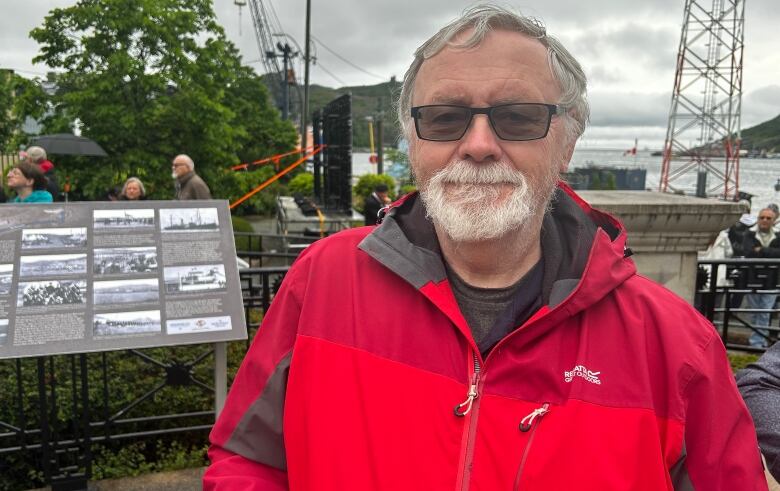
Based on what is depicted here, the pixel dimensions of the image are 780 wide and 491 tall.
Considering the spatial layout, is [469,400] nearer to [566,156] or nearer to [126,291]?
[566,156]

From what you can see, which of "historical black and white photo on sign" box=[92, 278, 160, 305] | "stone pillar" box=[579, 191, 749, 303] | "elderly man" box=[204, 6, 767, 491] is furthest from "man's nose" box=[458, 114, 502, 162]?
"stone pillar" box=[579, 191, 749, 303]

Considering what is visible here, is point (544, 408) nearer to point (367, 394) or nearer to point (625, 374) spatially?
point (625, 374)

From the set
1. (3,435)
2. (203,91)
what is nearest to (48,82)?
(203,91)

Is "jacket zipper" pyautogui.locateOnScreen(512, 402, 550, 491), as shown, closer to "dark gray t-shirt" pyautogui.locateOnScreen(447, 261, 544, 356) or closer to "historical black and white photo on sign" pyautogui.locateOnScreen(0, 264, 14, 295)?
"dark gray t-shirt" pyautogui.locateOnScreen(447, 261, 544, 356)

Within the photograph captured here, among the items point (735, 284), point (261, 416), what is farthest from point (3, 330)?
point (735, 284)

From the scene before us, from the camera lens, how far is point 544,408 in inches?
53.2

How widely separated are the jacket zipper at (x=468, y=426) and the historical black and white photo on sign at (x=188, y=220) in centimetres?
238

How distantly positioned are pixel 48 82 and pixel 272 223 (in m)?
8.63

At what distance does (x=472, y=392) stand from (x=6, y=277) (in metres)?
2.57

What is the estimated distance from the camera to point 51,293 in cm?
296

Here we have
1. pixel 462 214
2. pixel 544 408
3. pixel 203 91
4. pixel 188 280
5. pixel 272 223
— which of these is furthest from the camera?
pixel 272 223

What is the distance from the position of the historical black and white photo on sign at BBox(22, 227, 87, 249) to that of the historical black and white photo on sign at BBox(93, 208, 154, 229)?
0.10m

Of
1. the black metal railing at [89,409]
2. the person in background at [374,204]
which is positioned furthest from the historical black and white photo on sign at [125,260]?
the person in background at [374,204]

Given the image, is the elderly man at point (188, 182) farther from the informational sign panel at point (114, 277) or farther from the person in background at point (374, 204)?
the informational sign panel at point (114, 277)
